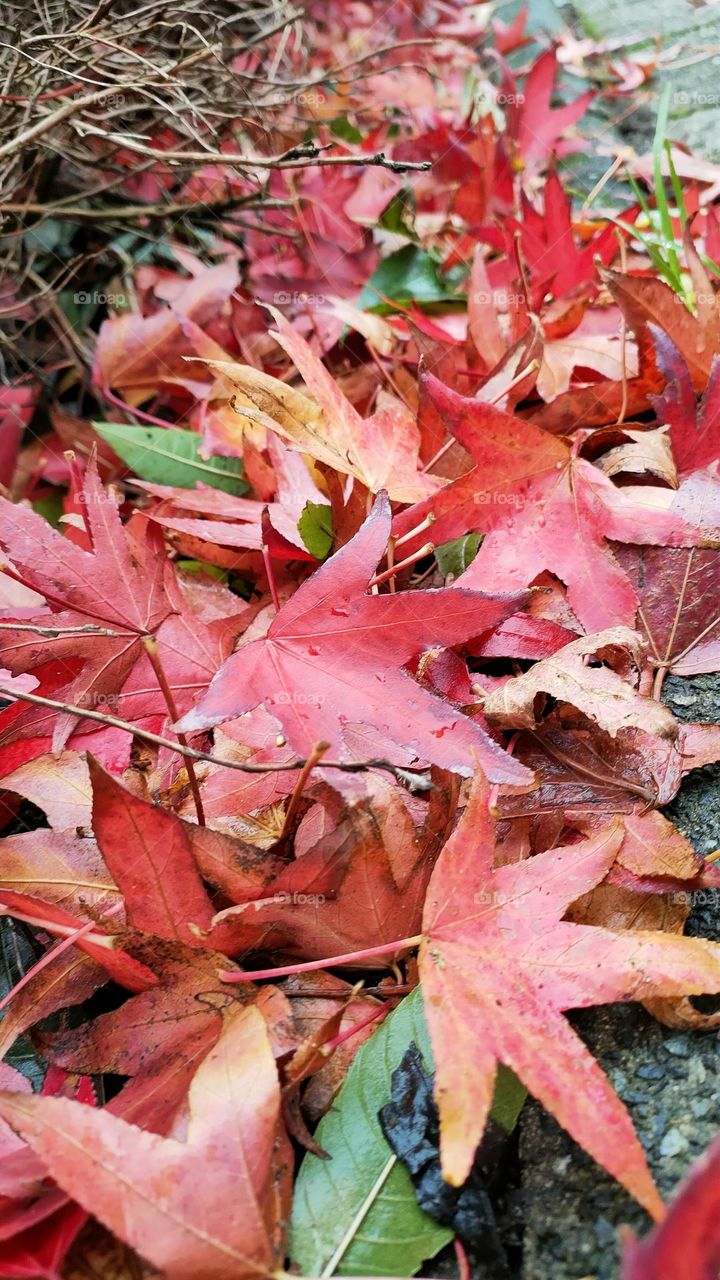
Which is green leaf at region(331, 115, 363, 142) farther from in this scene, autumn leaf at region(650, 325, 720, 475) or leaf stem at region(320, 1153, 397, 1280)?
leaf stem at region(320, 1153, 397, 1280)

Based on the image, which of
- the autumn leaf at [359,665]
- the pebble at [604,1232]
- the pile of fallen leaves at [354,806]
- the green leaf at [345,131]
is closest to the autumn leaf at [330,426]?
the pile of fallen leaves at [354,806]

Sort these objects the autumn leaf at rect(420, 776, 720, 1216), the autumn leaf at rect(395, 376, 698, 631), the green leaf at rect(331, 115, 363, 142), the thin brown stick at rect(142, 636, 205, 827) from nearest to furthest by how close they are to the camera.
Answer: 1. the autumn leaf at rect(420, 776, 720, 1216)
2. the thin brown stick at rect(142, 636, 205, 827)
3. the autumn leaf at rect(395, 376, 698, 631)
4. the green leaf at rect(331, 115, 363, 142)

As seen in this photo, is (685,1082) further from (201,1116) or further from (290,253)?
(290,253)

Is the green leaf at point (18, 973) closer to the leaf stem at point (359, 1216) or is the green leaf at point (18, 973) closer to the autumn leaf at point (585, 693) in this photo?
the leaf stem at point (359, 1216)

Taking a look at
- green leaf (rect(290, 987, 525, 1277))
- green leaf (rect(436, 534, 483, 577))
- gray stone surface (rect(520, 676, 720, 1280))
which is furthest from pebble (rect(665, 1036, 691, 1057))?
green leaf (rect(436, 534, 483, 577))

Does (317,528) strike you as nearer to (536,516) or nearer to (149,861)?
(536,516)

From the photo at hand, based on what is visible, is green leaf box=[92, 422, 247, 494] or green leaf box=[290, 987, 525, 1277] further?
green leaf box=[92, 422, 247, 494]

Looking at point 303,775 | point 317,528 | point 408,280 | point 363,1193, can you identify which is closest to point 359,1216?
point 363,1193

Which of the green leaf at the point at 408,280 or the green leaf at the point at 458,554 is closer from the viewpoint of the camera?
the green leaf at the point at 458,554
